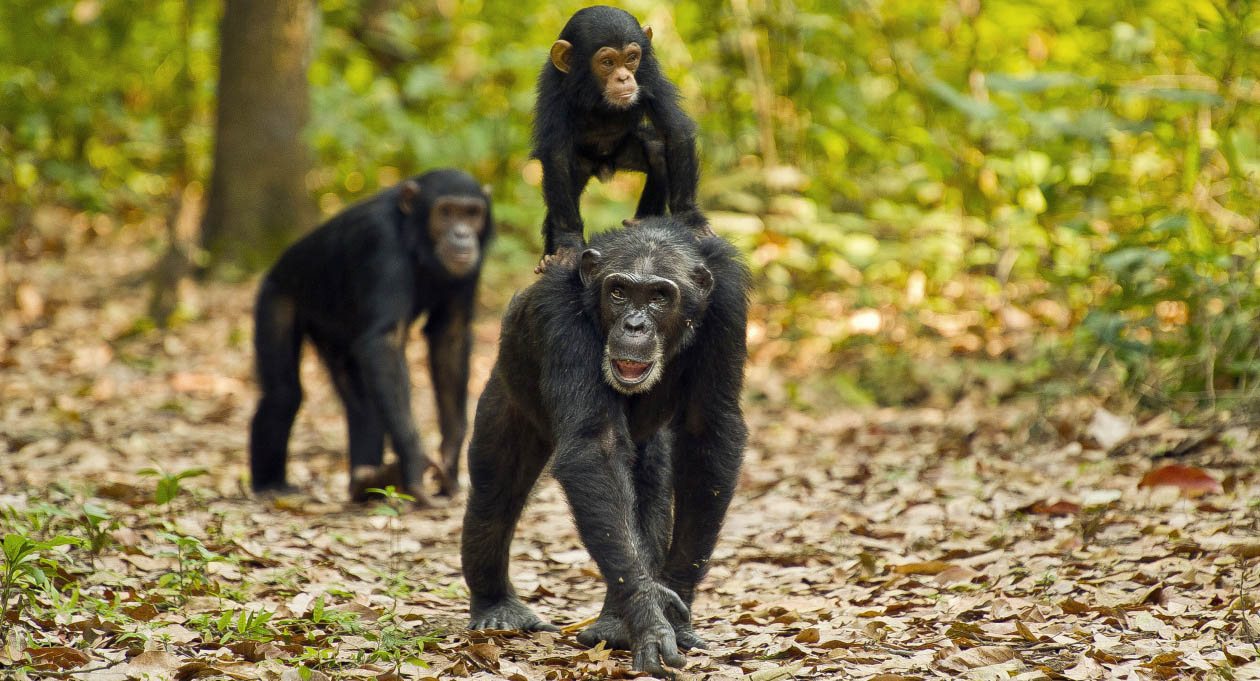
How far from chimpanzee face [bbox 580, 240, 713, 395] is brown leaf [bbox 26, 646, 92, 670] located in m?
2.16

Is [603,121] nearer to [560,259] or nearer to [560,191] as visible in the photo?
[560,191]

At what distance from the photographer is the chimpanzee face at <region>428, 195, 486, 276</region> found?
814 cm

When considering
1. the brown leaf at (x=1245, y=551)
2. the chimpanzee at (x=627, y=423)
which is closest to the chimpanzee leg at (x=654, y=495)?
the chimpanzee at (x=627, y=423)

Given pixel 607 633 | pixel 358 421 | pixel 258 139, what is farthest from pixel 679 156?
pixel 258 139

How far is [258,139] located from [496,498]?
9.31 m

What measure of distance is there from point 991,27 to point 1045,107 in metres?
2.04

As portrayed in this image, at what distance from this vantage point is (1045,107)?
10117 millimetres

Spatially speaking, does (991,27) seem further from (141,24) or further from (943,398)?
(141,24)

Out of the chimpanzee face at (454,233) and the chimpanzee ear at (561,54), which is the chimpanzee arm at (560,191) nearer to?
the chimpanzee ear at (561,54)

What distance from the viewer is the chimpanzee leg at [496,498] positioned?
520cm

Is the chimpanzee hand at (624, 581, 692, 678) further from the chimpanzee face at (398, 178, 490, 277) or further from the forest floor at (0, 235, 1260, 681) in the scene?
the chimpanzee face at (398, 178, 490, 277)

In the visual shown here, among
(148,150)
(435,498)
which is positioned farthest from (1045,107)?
(148,150)

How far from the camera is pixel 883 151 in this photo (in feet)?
39.2

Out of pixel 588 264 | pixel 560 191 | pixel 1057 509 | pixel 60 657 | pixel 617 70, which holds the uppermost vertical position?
pixel 617 70
